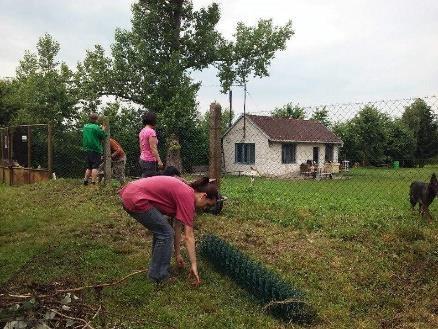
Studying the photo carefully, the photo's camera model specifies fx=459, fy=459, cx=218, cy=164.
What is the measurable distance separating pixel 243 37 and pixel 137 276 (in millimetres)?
24529

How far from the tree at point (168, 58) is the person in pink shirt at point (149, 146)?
16.5m

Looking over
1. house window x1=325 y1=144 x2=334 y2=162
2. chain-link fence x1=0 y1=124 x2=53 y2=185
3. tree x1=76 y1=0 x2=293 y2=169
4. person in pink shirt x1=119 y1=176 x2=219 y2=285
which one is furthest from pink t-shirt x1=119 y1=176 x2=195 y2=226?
house window x1=325 y1=144 x2=334 y2=162

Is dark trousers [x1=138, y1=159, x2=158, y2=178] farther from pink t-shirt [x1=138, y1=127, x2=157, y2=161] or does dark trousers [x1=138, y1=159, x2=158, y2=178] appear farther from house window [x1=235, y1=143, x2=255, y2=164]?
house window [x1=235, y1=143, x2=255, y2=164]

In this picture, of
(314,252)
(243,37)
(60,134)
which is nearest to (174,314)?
(314,252)

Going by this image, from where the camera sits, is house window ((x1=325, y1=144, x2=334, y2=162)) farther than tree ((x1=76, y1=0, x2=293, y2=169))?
Yes

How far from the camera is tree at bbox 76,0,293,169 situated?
25.4 metres

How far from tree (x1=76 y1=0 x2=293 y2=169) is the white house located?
453cm

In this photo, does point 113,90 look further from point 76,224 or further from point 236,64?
point 76,224

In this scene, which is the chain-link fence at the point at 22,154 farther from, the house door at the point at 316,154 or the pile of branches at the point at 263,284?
the house door at the point at 316,154

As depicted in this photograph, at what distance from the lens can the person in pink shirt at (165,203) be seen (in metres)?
4.76

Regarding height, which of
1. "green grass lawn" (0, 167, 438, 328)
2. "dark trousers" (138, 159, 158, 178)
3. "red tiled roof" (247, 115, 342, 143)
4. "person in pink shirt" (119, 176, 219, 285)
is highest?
"red tiled roof" (247, 115, 342, 143)

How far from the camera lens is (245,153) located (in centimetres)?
3142

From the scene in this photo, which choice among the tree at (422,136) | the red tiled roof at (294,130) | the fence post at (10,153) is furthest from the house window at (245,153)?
the fence post at (10,153)

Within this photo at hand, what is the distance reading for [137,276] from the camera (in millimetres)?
5410
